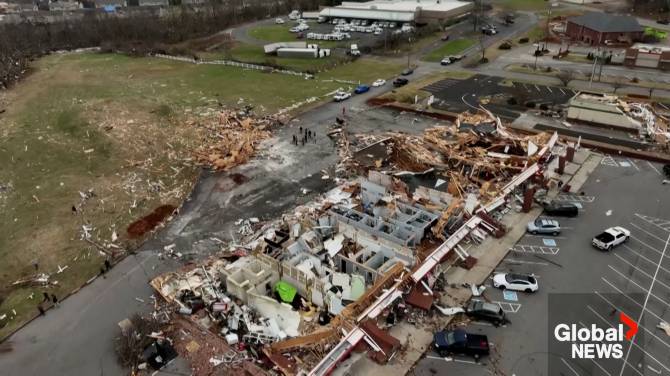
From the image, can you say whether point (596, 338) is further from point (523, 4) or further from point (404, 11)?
point (523, 4)

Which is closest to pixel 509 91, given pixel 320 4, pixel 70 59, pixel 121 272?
pixel 121 272

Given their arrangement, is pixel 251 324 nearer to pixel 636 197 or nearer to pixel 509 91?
pixel 636 197

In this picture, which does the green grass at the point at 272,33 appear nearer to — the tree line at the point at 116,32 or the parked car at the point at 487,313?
the tree line at the point at 116,32

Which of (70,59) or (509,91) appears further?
(70,59)

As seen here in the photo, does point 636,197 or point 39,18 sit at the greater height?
point 39,18

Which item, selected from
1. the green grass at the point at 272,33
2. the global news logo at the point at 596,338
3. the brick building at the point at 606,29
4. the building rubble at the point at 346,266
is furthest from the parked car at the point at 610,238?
the green grass at the point at 272,33

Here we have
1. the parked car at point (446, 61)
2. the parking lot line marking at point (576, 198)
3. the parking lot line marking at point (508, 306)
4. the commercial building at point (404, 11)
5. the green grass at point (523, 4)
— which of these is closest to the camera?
the parking lot line marking at point (508, 306)
